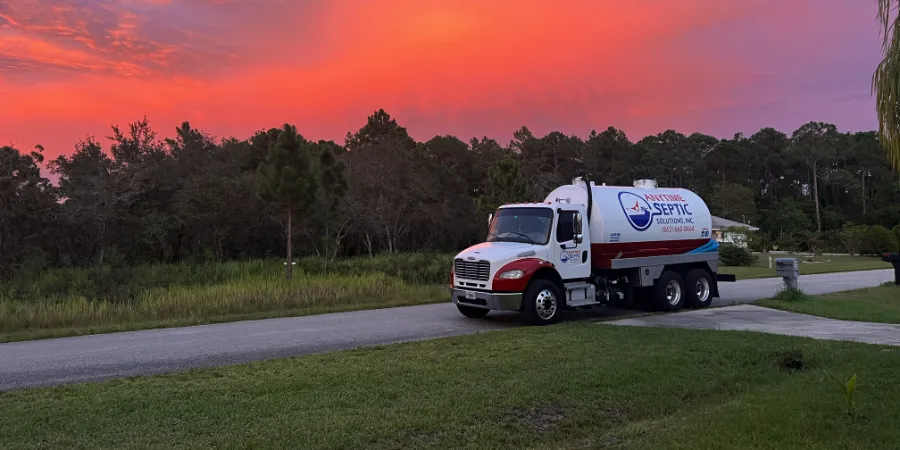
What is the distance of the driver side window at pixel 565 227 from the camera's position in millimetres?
13430

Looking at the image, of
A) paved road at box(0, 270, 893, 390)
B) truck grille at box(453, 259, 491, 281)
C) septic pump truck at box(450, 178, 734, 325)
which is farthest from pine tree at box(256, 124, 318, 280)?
truck grille at box(453, 259, 491, 281)

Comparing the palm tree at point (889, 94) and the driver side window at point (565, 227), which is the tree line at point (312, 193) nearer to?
the palm tree at point (889, 94)

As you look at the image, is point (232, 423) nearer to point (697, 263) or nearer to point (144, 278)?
point (697, 263)

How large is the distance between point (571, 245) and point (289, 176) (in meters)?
11.9

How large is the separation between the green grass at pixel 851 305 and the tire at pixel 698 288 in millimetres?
1319

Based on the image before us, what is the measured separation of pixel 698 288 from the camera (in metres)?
16.3

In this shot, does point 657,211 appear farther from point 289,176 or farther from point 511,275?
point 289,176

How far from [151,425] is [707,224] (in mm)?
14798

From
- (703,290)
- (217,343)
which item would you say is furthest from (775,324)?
(217,343)

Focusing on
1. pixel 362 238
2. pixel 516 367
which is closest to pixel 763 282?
pixel 516 367

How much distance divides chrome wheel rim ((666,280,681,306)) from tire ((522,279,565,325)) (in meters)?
3.91

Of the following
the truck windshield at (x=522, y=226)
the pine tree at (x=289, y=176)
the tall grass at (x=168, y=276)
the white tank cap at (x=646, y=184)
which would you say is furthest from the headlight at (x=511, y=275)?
the pine tree at (x=289, y=176)

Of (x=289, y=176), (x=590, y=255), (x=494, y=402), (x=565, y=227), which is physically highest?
(x=289, y=176)

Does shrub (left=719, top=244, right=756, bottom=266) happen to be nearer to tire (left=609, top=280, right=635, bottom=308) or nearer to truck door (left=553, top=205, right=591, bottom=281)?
tire (left=609, top=280, right=635, bottom=308)
